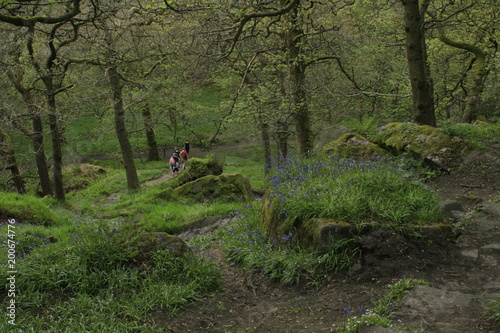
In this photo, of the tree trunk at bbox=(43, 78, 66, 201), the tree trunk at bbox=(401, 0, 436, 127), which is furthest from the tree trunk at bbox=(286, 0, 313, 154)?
the tree trunk at bbox=(43, 78, 66, 201)

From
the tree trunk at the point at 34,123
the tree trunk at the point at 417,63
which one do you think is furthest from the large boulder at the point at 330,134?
the tree trunk at the point at 34,123

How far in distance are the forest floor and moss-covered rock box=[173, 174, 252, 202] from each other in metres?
6.66

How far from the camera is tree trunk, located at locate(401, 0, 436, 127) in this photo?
8.94m

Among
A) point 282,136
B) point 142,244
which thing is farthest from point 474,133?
point 142,244

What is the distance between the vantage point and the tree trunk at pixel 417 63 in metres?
8.94

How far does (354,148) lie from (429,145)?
5.95 feet

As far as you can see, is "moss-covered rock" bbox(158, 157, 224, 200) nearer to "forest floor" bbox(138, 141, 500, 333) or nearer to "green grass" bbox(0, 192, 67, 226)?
"green grass" bbox(0, 192, 67, 226)

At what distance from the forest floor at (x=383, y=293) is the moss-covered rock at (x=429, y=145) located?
9.42 ft

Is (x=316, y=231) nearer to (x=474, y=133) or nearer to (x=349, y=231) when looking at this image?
(x=349, y=231)

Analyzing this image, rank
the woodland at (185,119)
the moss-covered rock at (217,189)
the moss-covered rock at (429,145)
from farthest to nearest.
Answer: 1. the moss-covered rock at (217,189)
2. the moss-covered rock at (429,145)
3. the woodland at (185,119)

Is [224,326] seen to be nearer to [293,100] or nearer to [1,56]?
[293,100]

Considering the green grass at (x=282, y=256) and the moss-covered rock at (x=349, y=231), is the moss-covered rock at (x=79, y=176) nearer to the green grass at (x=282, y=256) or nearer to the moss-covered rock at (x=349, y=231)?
the green grass at (x=282, y=256)

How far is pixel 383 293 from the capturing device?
4336 mm

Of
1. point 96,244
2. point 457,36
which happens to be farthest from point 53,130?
point 457,36
